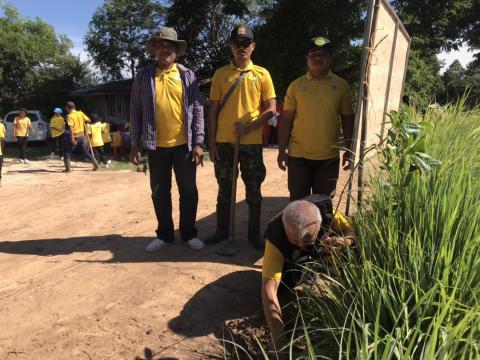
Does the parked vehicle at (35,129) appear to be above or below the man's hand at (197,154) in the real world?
below

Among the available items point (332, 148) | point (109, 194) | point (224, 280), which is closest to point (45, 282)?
point (224, 280)

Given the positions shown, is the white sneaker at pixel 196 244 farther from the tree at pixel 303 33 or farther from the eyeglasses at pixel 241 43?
the tree at pixel 303 33

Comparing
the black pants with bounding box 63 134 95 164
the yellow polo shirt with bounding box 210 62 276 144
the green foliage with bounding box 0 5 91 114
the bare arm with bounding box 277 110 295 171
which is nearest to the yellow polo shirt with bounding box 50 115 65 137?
the black pants with bounding box 63 134 95 164

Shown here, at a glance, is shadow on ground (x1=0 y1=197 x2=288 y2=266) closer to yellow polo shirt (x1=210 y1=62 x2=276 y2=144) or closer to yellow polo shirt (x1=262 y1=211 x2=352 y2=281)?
yellow polo shirt (x1=210 y1=62 x2=276 y2=144)

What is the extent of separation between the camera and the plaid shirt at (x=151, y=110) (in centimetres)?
387

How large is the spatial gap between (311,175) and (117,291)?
1.78 metres

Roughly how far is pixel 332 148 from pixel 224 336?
1652 millimetres

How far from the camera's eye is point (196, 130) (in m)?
4.02

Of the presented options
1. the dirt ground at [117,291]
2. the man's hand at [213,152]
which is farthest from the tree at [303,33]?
the man's hand at [213,152]

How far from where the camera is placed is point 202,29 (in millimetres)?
20531

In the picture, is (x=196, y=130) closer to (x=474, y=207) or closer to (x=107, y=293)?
(x=107, y=293)

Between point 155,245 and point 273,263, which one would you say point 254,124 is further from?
point 273,263

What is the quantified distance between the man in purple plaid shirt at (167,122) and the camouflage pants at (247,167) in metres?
0.22

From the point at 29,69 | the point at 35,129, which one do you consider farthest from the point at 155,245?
the point at 29,69
